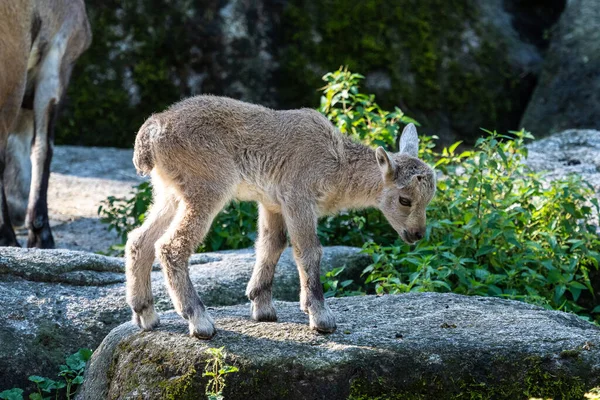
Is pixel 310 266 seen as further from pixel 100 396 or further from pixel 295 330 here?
pixel 100 396

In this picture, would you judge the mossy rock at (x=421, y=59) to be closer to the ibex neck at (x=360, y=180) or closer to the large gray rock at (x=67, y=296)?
the large gray rock at (x=67, y=296)

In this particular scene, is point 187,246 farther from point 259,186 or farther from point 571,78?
point 571,78

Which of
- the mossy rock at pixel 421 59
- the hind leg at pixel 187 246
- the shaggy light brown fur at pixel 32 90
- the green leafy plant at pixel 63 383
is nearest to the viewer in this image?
the hind leg at pixel 187 246

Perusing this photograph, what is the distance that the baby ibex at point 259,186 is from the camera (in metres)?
5.03

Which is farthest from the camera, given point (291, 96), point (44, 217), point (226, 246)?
point (291, 96)

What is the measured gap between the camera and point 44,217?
8.75 meters

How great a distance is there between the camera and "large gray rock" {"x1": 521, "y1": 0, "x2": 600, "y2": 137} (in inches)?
488

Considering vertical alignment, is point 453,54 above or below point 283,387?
above

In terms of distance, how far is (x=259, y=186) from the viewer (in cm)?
529

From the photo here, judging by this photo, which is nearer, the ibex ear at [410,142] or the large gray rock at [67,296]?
the large gray rock at [67,296]

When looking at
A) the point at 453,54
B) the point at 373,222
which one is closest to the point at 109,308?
the point at 373,222

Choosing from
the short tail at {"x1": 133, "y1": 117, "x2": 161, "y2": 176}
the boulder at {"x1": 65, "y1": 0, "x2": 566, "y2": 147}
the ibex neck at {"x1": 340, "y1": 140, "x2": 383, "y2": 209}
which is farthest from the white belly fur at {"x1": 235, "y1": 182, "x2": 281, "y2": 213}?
the boulder at {"x1": 65, "y1": 0, "x2": 566, "y2": 147}

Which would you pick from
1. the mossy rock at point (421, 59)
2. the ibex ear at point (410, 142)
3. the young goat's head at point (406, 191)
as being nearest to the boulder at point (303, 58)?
the mossy rock at point (421, 59)

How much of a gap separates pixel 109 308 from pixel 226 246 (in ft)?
7.05
